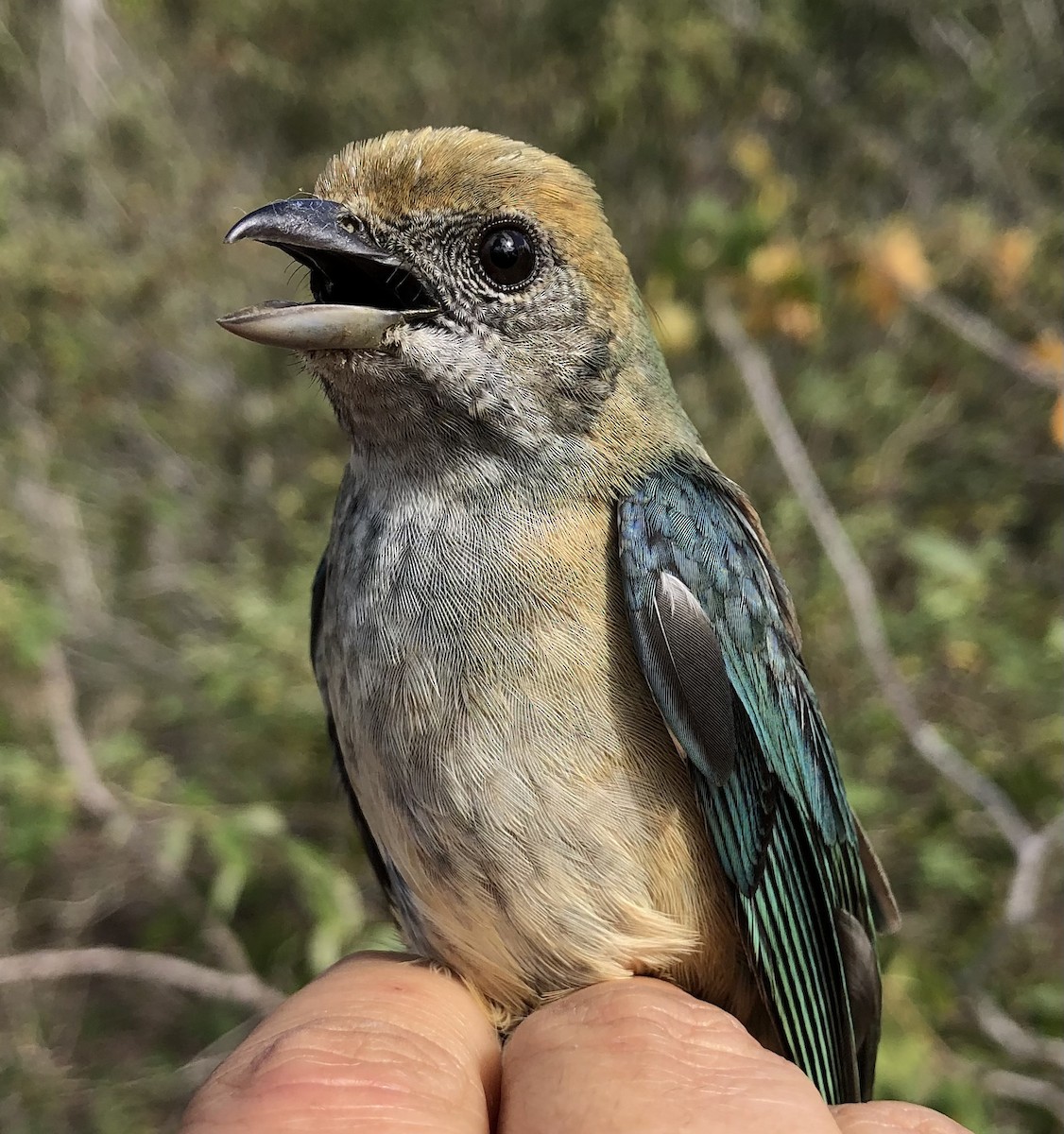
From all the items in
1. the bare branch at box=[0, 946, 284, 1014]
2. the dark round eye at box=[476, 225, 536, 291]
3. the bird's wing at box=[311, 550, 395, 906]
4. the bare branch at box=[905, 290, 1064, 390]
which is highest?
the dark round eye at box=[476, 225, 536, 291]

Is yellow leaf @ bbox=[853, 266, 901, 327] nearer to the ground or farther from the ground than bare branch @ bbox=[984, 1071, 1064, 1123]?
farther from the ground

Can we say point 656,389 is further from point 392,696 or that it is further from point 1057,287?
point 1057,287

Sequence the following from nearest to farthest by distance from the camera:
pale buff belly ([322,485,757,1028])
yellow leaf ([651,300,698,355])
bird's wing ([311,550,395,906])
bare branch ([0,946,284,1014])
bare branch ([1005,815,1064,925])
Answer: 1. pale buff belly ([322,485,757,1028])
2. bird's wing ([311,550,395,906])
3. bare branch ([1005,815,1064,925])
4. bare branch ([0,946,284,1014])
5. yellow leaf ([651,300,698,355])

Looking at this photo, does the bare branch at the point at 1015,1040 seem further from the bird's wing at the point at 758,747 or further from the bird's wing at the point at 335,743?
the bird's wing at the point at 335,743

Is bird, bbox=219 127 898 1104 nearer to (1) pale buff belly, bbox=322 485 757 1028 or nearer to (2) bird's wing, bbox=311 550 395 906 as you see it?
(1) pale buff belly, bbox=322 485 757 1028

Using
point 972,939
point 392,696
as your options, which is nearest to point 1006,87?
point 972,939

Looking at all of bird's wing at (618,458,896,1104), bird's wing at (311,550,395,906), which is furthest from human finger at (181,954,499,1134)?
bird's wing at (618,458,896,1104)
